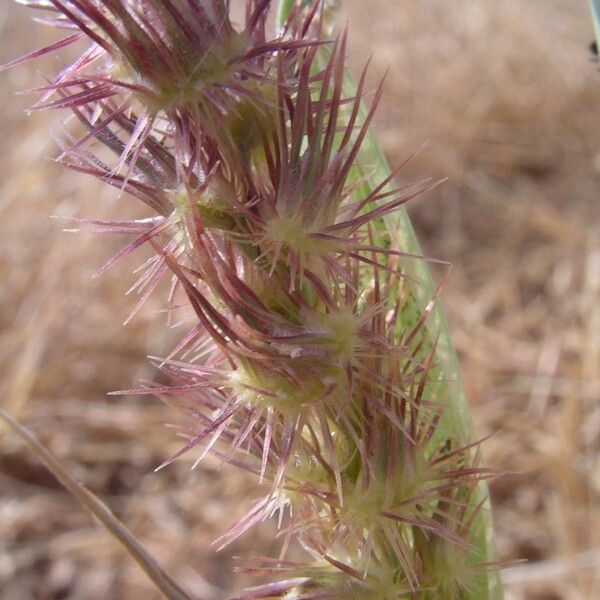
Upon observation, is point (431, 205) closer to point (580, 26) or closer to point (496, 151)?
point (496, 151)

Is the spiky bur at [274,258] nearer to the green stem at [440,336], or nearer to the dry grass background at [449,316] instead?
the green stem at [440,336]

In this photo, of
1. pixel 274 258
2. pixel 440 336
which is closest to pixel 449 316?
pixel 440 336

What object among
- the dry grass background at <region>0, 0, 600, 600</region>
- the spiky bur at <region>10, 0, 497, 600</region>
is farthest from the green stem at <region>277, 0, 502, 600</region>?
the dry grass background at <region>0, 0, 600, 600</region>

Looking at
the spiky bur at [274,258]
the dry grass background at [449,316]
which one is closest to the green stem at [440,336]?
the spiky bur at [274,258]

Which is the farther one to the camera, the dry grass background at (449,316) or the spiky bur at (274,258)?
the dry grass background at (449,316)

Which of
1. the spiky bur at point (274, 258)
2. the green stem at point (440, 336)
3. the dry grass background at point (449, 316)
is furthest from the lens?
the dry grass background at point (449, 316)

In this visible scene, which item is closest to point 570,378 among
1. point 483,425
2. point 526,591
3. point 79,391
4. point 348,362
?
point 483,425

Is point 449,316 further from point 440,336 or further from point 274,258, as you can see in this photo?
point 274,258
